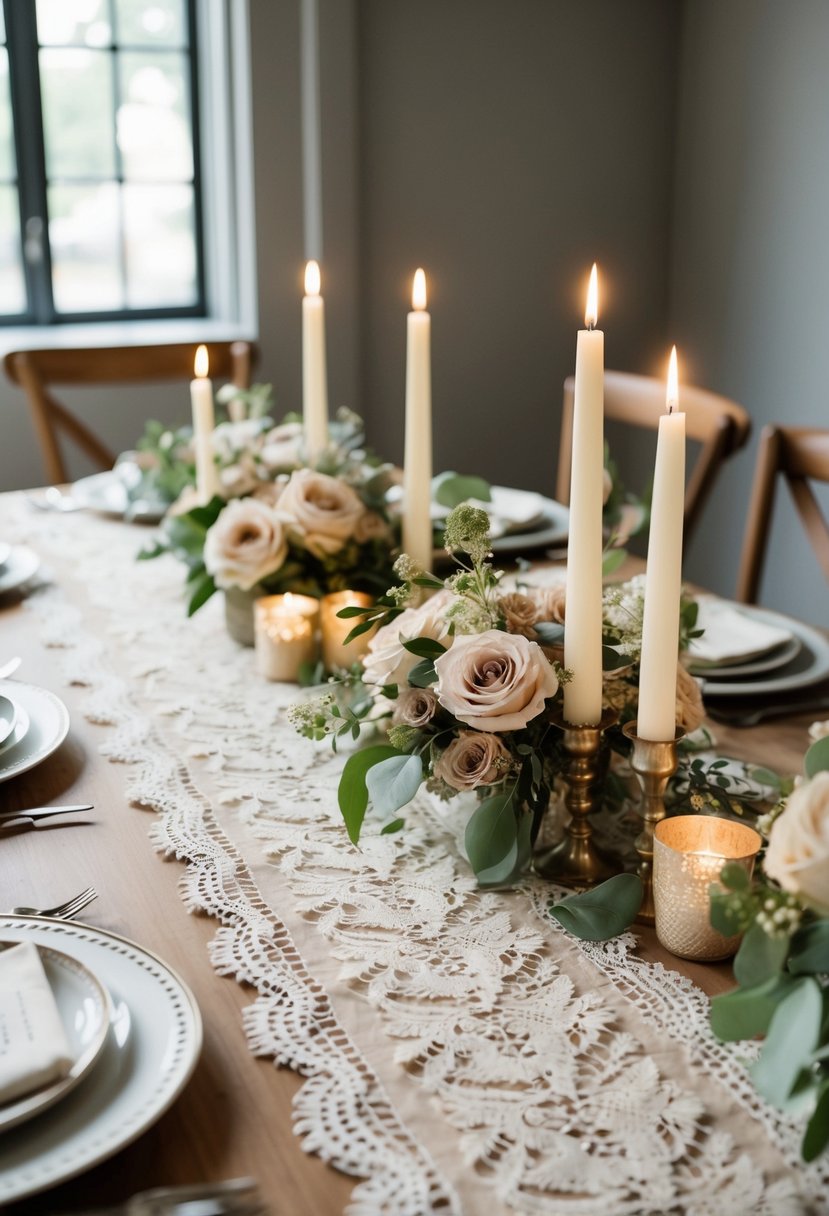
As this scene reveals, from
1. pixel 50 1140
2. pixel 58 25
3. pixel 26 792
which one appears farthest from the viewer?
pixel 58 25

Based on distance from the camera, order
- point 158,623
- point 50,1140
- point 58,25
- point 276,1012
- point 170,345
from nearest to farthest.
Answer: point 50,1140 → point 276,1012 → point 158,623 → point 170,345 → point 58,25

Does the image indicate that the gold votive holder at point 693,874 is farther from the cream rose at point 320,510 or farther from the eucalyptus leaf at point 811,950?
the cream rose at point 320,510

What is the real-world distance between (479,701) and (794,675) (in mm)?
562

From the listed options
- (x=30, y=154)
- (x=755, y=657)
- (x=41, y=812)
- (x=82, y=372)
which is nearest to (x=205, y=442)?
(x=41, y=812)

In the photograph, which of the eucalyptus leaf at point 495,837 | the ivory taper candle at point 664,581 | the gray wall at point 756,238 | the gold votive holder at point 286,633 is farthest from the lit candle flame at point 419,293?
the gray wall at point 756,238

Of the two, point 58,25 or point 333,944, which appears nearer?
point 333,944

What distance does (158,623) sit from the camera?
1543 millimetres

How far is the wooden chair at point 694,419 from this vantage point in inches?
75.6

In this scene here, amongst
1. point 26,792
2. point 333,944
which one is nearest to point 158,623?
point 26,792

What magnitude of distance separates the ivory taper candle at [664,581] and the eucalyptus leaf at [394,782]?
6.5 inches

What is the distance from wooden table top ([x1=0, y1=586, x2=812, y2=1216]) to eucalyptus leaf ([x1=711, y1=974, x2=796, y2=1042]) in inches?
4.5

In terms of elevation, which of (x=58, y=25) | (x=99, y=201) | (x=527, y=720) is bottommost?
(x=527, y=720)

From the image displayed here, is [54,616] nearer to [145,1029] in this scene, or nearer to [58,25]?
[145,1029]

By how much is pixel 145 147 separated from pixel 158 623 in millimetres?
2189
